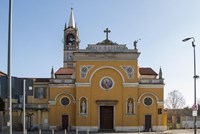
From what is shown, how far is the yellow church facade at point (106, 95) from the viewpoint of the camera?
46.3m

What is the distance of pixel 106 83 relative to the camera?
4694 centimetres

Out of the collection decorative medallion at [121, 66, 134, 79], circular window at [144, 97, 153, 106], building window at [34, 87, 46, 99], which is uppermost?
decorative medallion at [121, 66, 134, 79]

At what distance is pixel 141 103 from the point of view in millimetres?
46938

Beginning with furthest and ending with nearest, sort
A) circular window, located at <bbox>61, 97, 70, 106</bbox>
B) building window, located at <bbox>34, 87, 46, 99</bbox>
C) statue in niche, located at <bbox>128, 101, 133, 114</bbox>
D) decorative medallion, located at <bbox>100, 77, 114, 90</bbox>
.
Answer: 1. building window, located at <bbox>34, 87, 46, 99</bbox>
2. circular window, located at <bbox>61, 97, 70, 106</bbox>
3. decorative medallion, located at <bbox>100, 77, 114, 90</bbox>
4. statue in niche, located at <bbox>128, 101, 133, 114</bbox>

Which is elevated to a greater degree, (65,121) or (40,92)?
(40,92)

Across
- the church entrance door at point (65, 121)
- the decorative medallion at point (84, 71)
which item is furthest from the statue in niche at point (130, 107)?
the church entrance door at point (65, 121)

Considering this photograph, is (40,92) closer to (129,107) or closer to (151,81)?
(129,107)

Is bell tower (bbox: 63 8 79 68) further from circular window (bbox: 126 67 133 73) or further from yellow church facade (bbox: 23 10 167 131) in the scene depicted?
circular window (bbox: 126 67 133 73)

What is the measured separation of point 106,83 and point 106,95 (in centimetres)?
155

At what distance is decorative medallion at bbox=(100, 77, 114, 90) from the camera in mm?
46875

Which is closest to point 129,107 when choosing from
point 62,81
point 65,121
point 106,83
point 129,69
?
point 106,83

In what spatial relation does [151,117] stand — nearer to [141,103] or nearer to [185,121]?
[141,103]

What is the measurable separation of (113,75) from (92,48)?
445cm

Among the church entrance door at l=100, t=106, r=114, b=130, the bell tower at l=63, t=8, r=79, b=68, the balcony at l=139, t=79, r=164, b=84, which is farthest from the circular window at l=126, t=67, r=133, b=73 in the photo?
the bell tower at l=63, t=8, r=79, b=68
